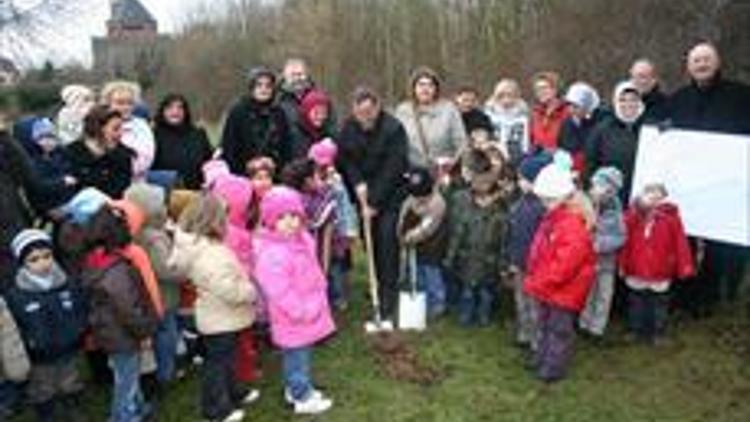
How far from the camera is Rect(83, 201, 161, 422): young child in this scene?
6805 mm

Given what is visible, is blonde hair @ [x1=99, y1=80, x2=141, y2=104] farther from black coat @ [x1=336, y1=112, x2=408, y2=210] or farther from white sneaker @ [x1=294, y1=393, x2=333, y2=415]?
white sneaker @ [x1=294, y1=393, x2=333, y2=415]

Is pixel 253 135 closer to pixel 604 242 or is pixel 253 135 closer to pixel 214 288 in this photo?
pixel 214 288

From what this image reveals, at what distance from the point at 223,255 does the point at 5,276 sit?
4.99ft

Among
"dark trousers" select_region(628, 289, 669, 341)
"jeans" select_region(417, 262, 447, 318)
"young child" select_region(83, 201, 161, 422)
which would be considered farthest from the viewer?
"jeans" select_region(417, 262, 447, 318)

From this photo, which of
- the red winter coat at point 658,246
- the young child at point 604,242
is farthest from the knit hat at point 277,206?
the red winter coat at point 658,246

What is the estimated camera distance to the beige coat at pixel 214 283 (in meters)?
7.05

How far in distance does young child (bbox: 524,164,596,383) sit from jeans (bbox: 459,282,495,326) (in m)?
0.88

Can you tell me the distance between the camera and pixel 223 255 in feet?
23.4

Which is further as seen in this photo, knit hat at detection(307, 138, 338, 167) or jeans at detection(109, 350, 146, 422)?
knit hat at detection(307, 138, 338, 167)

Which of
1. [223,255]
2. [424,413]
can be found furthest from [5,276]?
[424,413]

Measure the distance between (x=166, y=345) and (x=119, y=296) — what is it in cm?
95

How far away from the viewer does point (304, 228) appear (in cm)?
765

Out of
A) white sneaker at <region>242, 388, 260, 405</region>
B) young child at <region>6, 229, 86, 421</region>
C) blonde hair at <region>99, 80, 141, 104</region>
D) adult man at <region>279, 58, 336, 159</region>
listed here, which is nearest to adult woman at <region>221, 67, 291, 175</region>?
adult man at <region>279, 58, 336, 159</region>

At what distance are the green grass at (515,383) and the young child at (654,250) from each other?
0.44 meters
